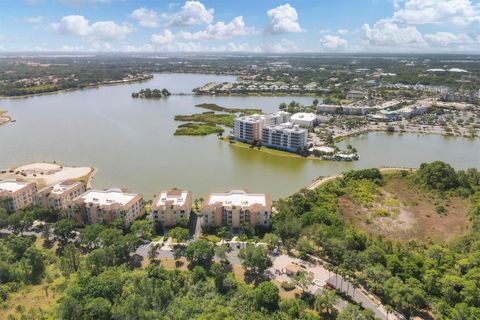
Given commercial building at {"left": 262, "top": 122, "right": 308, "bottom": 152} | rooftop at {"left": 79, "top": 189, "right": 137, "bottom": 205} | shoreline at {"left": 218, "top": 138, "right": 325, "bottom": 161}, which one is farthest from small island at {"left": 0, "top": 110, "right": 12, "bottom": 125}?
commercial building at {"left": 262, "top": 122, "right": 308, "bottom": 152}

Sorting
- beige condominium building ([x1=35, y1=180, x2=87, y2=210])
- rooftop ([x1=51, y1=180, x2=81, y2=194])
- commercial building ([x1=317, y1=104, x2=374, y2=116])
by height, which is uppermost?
commercial building ([x1=317, y1=104, x2=374, y2=116])

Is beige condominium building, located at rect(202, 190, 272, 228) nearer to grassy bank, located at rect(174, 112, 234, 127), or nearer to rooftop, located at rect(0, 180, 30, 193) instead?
rooftop, located at rect(0, 180, 30, 193)

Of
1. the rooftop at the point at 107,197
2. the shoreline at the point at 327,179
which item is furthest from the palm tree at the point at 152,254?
the shoreline at the point at 327,179

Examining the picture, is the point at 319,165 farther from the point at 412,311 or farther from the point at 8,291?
the point at 8,291

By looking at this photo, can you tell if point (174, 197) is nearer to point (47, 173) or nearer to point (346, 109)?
point (47, 173)

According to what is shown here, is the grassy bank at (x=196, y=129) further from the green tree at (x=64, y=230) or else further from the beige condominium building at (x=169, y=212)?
the green tree at (x=64, y=230)

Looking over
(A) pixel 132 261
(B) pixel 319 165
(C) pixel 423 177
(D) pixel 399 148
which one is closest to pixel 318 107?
(D) pixel 399 148

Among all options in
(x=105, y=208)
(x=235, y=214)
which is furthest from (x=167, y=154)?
(x=235, y=214)
